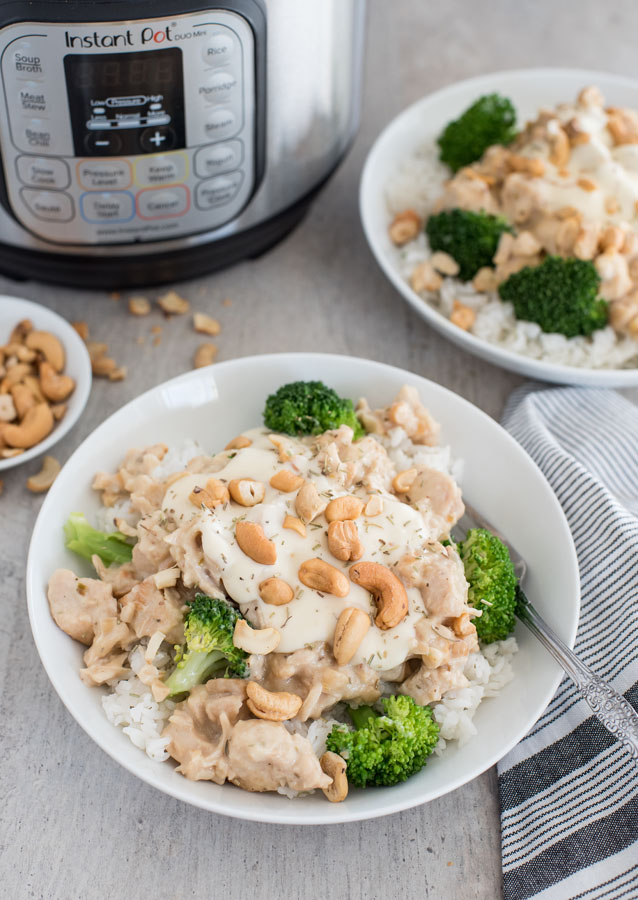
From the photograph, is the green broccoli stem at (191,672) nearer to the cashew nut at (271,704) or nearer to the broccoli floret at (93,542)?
the cashew nut at (271,704)

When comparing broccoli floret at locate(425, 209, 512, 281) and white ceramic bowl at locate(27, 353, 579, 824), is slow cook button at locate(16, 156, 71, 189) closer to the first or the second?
white ceramic bowl at locate(27, 353, 579, 824)

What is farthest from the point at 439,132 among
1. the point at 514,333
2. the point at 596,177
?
the point at 514,333

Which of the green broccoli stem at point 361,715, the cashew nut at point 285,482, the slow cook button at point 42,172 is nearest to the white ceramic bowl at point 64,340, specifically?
→ the slow cook button at point 42,172

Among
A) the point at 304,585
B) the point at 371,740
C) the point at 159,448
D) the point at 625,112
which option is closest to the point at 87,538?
the point at 159,448

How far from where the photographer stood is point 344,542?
4.04ft

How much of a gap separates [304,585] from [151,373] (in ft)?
2.63

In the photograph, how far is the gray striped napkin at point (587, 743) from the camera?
3.91 ft

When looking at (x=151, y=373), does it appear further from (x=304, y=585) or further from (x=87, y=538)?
(x=304, y=585)

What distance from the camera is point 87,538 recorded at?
1.38 metres

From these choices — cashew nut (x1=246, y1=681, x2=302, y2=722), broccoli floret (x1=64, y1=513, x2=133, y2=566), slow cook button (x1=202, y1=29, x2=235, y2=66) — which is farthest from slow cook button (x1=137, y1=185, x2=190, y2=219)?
cashew nut (x1=246, y1=681, x2=302, y2=722)

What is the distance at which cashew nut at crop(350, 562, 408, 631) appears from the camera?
1192mm

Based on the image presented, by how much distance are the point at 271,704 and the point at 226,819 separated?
240mm

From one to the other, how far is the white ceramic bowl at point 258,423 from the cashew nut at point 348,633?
18 cm

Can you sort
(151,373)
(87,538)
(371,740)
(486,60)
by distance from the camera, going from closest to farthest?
(371,740) < (87,538) < (151,373) < (486,60)
